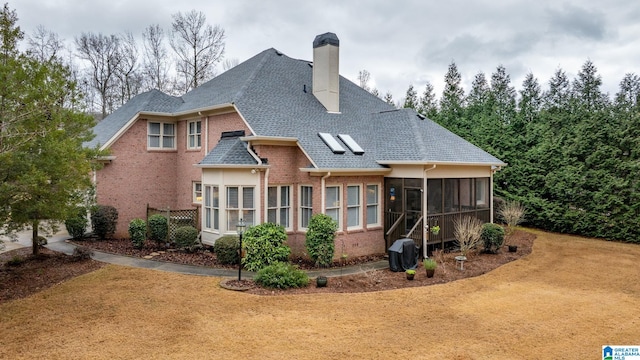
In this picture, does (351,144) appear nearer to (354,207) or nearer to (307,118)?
(307,118)

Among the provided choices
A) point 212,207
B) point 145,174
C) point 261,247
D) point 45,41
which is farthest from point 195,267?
point 45,41

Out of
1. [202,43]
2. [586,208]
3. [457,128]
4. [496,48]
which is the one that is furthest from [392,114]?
[202,43]

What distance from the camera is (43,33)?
29.4 m

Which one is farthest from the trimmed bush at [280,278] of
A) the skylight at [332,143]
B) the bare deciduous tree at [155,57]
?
the bare deciduous tree at [155,57]

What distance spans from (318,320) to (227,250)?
18.4 ft

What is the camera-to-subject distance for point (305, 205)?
14.6m

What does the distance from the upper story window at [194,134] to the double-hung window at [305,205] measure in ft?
19.6

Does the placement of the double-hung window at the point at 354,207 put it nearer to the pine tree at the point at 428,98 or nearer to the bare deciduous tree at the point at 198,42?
the bare deciduous tree at the point at 198,42

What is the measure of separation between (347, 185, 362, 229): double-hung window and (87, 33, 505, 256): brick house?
38mm

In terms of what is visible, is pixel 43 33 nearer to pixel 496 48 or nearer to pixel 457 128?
pixel 457 128

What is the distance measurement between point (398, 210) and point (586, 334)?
7936 millimetres

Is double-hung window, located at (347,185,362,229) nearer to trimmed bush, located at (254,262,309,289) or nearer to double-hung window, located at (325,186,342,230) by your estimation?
double-hung window, located at (325,186,342,230)

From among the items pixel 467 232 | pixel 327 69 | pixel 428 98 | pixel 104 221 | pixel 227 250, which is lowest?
pixel 227 250

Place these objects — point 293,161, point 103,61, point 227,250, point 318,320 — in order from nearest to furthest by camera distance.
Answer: point 318,320 < point 227,250 < point 293,161 < point 103,61
